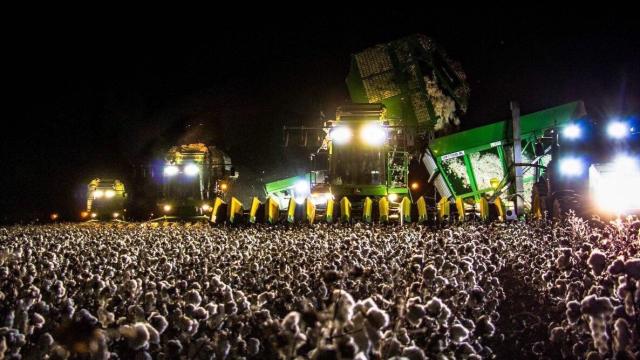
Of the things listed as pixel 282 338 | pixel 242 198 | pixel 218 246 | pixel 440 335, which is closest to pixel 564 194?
pixel 218 246

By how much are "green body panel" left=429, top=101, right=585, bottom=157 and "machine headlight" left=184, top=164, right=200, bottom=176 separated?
49.5 feet

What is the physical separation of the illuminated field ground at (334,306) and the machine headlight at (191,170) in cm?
2123

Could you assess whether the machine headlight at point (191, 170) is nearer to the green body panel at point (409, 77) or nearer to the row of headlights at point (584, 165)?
the green body panel at point (409, 77)

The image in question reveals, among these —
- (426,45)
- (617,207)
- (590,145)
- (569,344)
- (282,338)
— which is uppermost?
(426,45)

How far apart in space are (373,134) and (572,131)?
6332 mm

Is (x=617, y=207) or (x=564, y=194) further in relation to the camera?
(x=564, y=194)

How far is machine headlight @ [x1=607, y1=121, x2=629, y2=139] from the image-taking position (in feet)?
48.5

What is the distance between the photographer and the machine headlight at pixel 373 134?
20.2 metres

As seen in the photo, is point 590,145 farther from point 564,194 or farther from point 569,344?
point 569,344

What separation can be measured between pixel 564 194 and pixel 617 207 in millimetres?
1798

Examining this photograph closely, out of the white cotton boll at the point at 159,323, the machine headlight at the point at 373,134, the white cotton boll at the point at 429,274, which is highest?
the machine headlight at the point at 373,134

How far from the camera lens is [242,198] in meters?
56.3

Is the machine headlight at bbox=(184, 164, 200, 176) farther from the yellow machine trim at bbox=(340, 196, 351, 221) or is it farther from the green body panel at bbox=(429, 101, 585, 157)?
the yellow machine trim at bbox=(340, 196, 351, 221)

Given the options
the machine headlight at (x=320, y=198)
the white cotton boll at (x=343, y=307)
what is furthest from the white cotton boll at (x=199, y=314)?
the machine headlight at (x=320, y=198)
